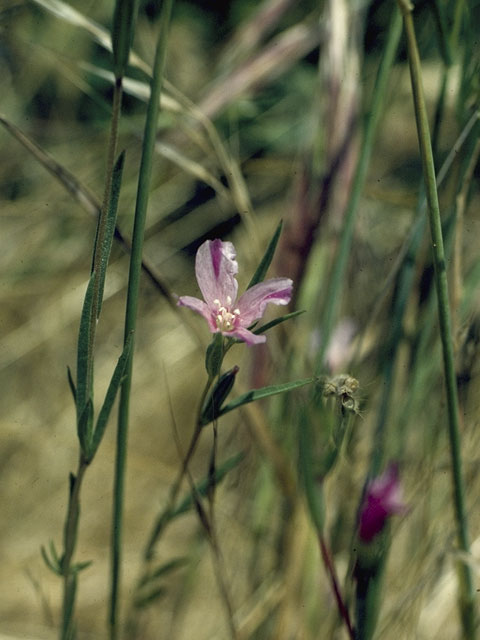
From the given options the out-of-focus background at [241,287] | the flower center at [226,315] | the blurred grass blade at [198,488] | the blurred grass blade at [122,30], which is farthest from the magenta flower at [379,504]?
the blurred grass blade at [122,30]

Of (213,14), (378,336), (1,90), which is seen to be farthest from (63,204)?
(378,336)

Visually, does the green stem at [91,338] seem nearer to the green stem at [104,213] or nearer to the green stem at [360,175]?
the green stem at [104,213]

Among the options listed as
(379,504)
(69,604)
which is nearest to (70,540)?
(69,604)

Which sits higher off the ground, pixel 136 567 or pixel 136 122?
pixel 136 122

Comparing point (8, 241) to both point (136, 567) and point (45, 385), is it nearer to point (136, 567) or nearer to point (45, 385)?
point (45, 385)

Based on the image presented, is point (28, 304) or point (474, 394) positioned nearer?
point (474, 394)

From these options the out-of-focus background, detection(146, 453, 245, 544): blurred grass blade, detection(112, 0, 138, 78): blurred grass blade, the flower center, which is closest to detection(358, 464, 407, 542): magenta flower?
the out-of-focus background
